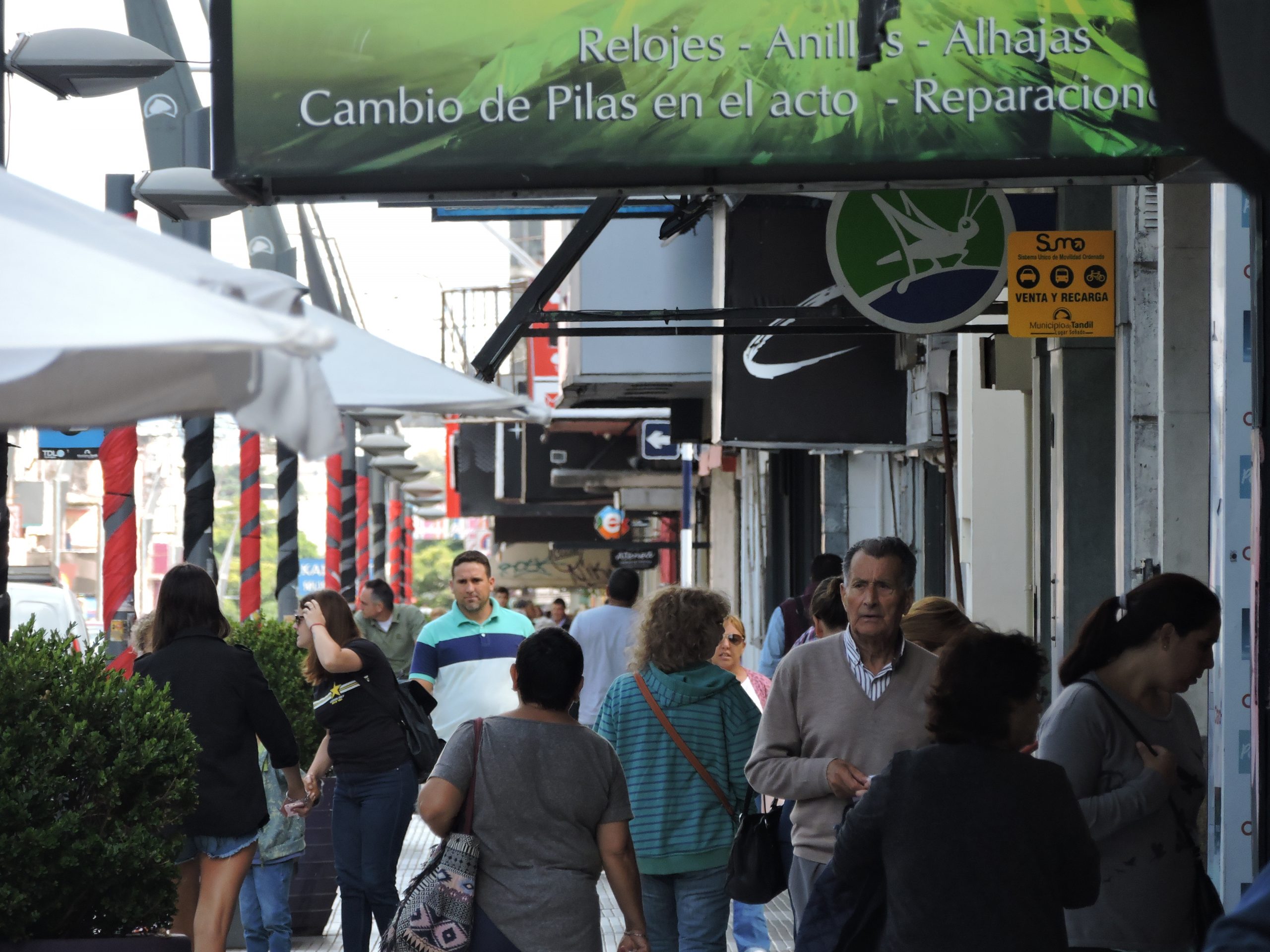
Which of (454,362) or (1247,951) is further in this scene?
(454,362)

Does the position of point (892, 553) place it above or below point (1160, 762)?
above

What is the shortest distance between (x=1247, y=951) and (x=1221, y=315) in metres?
3.47

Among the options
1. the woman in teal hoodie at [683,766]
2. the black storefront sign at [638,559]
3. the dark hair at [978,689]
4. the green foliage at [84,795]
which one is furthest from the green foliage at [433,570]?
the dark hair at [978,689]

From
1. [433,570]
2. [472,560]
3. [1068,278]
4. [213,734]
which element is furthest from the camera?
[433,570]

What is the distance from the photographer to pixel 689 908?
6.41 metres

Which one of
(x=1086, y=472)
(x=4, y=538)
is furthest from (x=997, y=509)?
(x=4, y=538)

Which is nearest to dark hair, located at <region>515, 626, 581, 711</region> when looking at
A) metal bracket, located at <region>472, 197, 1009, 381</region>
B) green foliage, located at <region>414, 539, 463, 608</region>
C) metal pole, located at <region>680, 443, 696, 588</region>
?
metal bracket, located at <region>472, 197, 1009, 381</region>

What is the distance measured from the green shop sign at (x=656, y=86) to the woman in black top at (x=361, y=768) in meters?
3.45

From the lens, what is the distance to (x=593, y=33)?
5.32m

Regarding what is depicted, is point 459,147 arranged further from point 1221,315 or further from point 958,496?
point 958,496

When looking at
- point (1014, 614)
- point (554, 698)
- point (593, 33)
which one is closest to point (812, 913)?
point (554, 698)

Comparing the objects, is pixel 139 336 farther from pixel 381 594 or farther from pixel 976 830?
pixel 381 594

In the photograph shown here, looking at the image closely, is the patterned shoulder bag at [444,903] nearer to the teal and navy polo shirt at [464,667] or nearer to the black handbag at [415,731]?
the black handbag at [415,731]

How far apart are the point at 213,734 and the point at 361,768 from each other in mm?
1190
